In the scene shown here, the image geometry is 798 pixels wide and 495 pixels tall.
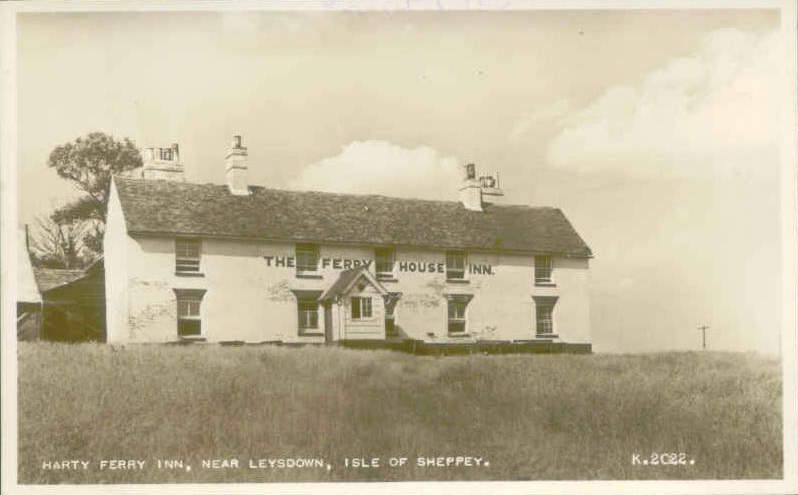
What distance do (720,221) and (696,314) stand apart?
73 cm

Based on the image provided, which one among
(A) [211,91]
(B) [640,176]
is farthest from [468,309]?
(A) [211,91]

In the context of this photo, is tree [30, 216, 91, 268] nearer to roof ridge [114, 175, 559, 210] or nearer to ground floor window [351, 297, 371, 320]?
roof ridge [114, 175, 559, 210]

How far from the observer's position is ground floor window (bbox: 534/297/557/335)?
7676 mm

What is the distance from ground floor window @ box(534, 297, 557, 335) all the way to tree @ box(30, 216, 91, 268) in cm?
348

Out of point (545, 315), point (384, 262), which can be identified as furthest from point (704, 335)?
point (384, 262)

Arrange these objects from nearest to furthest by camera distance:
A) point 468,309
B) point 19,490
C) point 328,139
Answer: point 19,490 < point 328,139 < point 468,309

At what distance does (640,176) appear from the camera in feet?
24.3

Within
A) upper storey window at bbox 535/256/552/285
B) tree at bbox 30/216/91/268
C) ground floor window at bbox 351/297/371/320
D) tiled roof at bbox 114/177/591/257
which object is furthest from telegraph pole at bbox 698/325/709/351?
tree at bbox 30/216/91/268

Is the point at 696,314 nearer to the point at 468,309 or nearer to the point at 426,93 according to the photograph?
the point at 468,309

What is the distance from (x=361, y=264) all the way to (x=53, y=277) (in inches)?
90.2

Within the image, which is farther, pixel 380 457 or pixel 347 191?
pixel 347 191

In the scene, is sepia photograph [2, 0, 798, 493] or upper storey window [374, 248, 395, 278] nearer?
sepia photograph [2, 0, 798, 493]

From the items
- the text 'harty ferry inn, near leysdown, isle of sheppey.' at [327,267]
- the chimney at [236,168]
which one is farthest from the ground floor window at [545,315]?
the chimney at [236,168]

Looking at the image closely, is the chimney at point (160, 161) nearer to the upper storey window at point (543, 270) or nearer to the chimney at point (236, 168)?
the chimney at point (236, 168)
